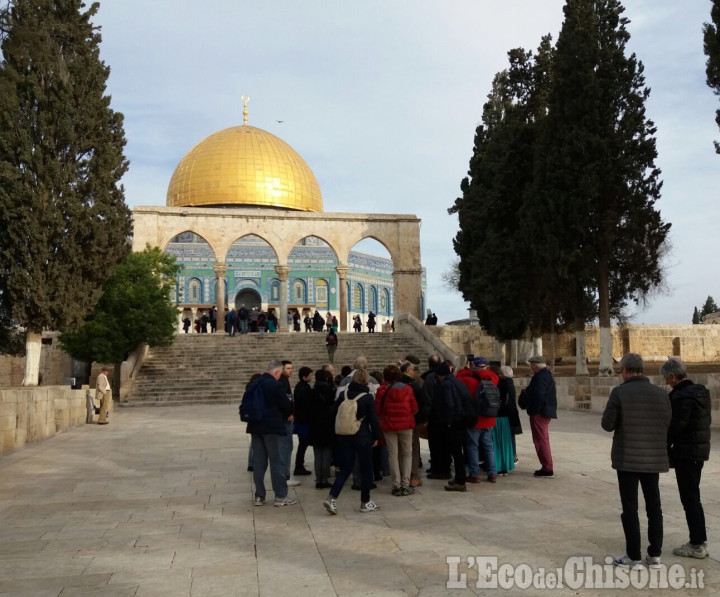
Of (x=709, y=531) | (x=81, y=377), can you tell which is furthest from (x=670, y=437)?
(x=81, y=377)

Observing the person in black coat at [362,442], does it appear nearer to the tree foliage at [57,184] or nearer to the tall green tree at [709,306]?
the tree foliage at [57,184]

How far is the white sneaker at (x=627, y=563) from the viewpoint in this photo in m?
3.99

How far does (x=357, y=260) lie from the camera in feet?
162

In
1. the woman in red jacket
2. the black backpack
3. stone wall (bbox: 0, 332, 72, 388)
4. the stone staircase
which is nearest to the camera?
the woman in red jacket

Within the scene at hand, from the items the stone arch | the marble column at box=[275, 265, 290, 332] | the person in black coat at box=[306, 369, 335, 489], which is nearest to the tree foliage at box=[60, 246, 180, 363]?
the marble column at box=[275, 265, 290, 332]

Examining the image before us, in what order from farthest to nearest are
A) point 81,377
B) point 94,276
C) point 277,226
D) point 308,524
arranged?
point 277,226 → point 81,377 → point 94,276 → point 308,524

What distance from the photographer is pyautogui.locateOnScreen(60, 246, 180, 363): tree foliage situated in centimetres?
1912

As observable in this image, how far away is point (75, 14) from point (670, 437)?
16867 millimetres

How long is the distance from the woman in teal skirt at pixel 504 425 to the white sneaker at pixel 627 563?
3.19 meters

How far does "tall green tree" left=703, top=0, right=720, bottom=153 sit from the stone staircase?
11.0 meters

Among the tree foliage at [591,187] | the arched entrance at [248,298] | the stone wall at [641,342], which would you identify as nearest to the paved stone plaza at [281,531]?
the tree foliage at [591,187]

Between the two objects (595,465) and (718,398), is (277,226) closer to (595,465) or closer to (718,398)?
(718,398)

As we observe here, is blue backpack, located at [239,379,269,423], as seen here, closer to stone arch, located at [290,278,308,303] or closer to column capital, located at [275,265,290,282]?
column capital, located at [275,265,290,282]

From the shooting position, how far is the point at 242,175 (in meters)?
36.1
